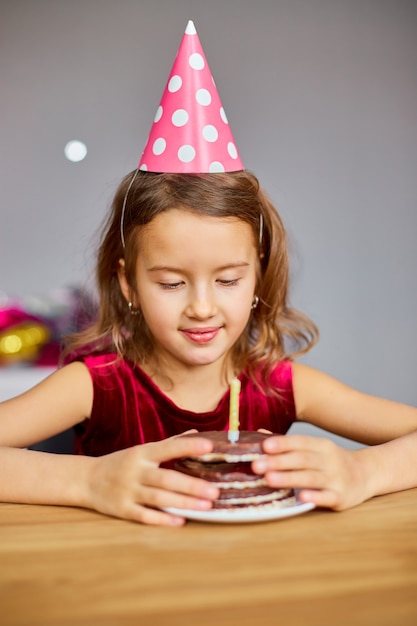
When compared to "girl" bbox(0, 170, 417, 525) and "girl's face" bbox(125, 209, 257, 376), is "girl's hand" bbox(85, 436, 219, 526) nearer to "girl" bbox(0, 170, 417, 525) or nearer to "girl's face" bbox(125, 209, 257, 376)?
"girl" bbox(0, 170, 417, 525)

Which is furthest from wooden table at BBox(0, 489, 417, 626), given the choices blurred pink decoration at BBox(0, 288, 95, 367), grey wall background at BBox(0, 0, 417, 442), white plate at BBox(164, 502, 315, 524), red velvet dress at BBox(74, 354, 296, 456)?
grey wall background at BBox(0, 0, 417, 442)

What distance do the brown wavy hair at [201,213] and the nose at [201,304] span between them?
0.14 meters

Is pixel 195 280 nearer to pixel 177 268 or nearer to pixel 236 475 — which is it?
pixel 177 268

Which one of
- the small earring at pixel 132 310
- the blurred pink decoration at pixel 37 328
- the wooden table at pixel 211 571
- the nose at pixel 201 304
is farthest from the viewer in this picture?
the blurred pink decoration at pixel 37 328

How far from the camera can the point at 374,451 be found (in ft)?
3.58

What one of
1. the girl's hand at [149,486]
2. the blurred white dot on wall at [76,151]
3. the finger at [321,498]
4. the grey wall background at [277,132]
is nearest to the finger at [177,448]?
the girl's hand at [149,486]

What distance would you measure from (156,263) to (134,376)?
0.33m

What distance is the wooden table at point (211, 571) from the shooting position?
64 centimetres

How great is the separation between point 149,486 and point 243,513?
12 centimetres

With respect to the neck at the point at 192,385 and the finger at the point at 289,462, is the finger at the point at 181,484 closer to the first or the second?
the finger at the point at 289,462

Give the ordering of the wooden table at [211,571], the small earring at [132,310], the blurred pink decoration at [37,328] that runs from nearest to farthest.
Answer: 1. the wooden table at [211,571]
2. the small earring at [132,310]
3. the blurred pink decoration at [37,328]

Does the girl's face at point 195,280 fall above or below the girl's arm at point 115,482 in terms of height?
above

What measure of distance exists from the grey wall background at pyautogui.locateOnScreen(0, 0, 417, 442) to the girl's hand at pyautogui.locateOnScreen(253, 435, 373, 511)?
2472 millimetres

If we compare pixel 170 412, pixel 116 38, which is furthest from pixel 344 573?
pixel 116 38
